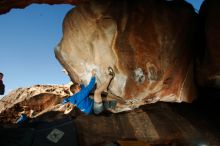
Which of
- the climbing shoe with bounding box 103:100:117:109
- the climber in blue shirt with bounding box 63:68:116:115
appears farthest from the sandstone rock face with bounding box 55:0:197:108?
the climbing shoe with bounding box 103:100:117:109

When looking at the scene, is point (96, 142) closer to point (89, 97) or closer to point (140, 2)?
point (89, 97)

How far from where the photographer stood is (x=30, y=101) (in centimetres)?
2111

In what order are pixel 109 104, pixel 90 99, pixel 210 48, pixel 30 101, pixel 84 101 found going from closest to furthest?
pixel 210 48 → pixel 84 101 → pixel 90 99 → pixel 109 104 → pixel 30 101

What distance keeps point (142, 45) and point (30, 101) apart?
12481 millimetres

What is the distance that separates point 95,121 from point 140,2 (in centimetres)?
612

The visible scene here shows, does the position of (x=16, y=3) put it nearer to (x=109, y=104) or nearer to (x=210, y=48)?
(x=109, y=104)

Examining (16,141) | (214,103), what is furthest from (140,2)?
(16,141)

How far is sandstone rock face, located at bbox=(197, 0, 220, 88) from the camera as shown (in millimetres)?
10352

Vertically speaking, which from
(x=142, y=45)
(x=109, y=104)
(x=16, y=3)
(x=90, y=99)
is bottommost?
(x=109, y=104)

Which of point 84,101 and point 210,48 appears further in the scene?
point 84,101

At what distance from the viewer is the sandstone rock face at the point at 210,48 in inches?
408

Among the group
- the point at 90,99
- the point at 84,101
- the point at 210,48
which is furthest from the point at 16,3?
the point at 210,48

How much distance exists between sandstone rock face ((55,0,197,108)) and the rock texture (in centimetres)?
920

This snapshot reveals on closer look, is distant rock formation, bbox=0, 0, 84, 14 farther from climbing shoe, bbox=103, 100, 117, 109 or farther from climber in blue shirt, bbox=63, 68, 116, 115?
climbing shoe, bbox=103, 100, 117, 109
